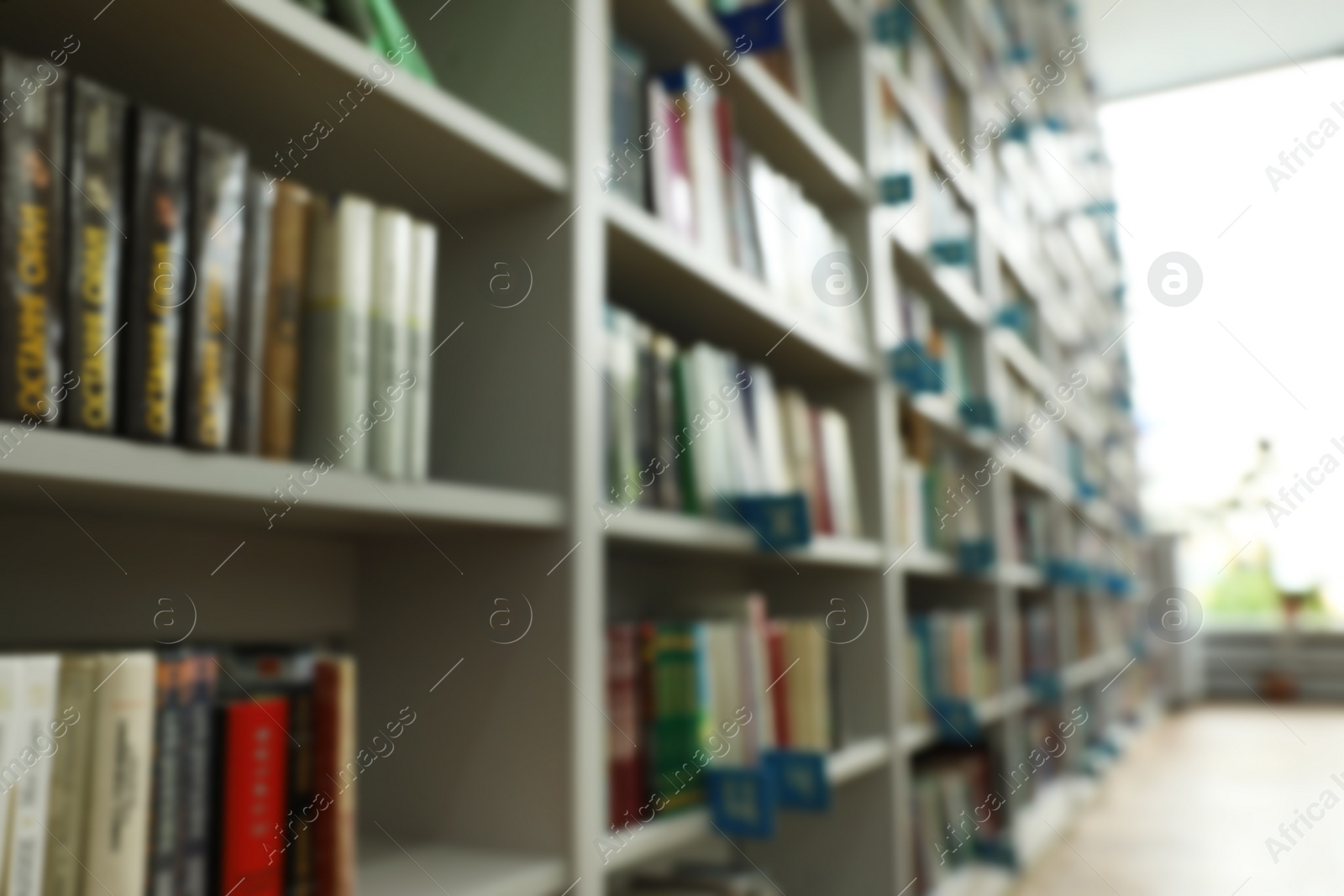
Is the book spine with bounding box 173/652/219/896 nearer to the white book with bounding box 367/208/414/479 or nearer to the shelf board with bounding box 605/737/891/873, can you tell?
the white book with bounding box 367/208/414/479

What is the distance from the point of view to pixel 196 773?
74 cm

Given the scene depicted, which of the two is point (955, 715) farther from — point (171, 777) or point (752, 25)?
point (171, 777)

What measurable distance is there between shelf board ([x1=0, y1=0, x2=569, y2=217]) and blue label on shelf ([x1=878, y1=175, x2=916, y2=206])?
1192 mm

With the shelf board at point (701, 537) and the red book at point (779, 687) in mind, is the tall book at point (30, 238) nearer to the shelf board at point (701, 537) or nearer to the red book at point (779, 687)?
the shelf board at point (701, 537)

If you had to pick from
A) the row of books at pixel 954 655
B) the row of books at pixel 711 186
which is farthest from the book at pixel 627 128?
the row of books at pixel 954 655

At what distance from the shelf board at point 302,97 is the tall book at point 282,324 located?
13 cm

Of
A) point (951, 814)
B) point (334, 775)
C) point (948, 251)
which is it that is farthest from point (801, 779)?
point (948, 251)

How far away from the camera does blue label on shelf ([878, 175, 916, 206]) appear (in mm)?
2172

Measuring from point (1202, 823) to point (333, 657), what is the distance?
9.89ft

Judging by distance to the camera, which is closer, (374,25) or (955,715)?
(374,25)

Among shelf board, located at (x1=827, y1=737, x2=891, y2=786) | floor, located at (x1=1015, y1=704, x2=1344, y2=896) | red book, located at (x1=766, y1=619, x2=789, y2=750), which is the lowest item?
floor, located at (x1=1015, y1=704, x2=1344, y2=896)

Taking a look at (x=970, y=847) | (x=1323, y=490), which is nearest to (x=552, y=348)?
(x=970, y=847)

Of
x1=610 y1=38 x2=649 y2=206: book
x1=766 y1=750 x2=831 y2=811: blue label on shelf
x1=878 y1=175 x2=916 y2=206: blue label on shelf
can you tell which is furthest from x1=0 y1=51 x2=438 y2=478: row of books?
x1=878 y1=175 x2=916 y2=206: blue label on shelf

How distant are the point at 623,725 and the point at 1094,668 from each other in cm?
386
